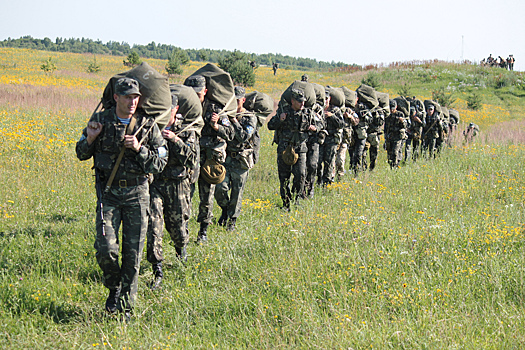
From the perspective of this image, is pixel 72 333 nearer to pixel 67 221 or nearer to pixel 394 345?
pixel 394 345

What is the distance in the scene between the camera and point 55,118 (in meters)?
13.5

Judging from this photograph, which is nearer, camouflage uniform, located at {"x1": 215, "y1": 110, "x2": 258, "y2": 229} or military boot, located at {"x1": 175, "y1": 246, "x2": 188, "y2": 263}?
military boot, located at {"x1": 175, "y1": 246, "x2": 188, "y2": 263}

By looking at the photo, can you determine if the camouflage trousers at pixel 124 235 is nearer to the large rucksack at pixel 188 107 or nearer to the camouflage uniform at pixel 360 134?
the large rucksack at pixel 188 107

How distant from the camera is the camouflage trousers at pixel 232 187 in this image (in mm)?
6770

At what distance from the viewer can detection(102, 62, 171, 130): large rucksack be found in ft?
14.0

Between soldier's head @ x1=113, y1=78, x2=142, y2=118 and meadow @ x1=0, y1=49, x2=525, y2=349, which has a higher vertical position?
soldier's head @ x1=113, y1=78, x2=142, y2=118

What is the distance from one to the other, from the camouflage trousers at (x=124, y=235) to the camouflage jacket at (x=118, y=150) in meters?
0.19

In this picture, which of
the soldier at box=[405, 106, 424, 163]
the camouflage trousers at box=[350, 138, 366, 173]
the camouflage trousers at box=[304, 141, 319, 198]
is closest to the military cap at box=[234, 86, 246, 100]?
the camouflage trousers at box=[304, 141, 319, 198]

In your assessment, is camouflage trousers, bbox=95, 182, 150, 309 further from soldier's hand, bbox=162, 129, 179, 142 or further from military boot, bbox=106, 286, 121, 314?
soldier's hand, bbox=162, 129, 179, 142

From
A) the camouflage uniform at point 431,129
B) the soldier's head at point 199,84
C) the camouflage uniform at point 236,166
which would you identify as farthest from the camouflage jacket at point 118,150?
the camouflage uniform at point 431,129

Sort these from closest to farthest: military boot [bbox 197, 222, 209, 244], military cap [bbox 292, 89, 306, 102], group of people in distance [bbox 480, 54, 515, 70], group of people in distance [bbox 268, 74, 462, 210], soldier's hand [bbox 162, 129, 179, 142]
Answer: soldier's hand [bbox 162, 129, 179, 142] < military boot [bbox 197, 222, 209, 244] < military cap [bbox 292, 89, 306, 102] < group of people in distance [bbox 268, 74, 462, 210] < group of people in distance [bbox 480, 54, 515, 70]

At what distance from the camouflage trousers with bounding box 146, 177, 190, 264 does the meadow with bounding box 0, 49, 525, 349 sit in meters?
0.40

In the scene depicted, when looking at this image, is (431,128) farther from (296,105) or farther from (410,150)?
(296,105)

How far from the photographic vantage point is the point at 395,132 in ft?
40.3
